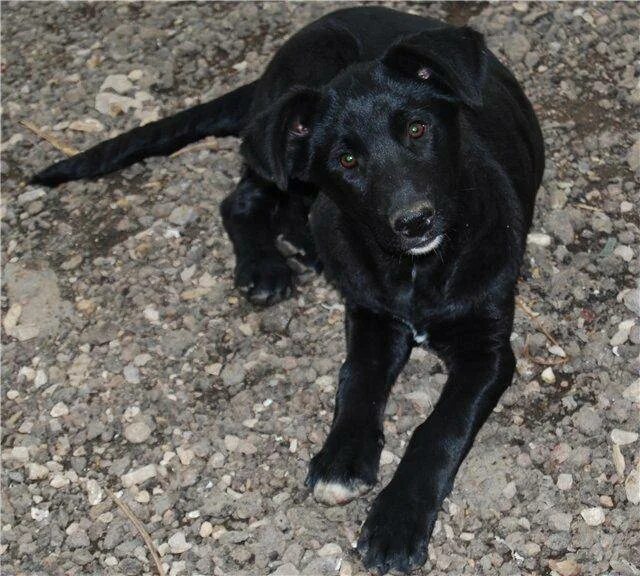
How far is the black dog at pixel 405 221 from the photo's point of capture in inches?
151

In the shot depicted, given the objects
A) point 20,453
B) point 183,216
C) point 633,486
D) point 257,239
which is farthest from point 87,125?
point 633,486

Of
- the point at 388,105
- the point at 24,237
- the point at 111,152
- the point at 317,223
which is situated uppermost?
the point at 388,105

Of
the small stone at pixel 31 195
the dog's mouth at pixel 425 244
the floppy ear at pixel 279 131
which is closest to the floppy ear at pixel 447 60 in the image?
the floppy ear at pixel 279 131

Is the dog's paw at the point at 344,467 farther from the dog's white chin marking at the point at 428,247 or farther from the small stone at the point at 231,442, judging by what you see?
the dog's white chin marking at the point at 428,247

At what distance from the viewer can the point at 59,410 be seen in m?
4.65

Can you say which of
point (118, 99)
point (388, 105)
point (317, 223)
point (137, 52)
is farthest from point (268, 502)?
point (137, 52)

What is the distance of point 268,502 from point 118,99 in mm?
2941

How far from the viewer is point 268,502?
165 inches

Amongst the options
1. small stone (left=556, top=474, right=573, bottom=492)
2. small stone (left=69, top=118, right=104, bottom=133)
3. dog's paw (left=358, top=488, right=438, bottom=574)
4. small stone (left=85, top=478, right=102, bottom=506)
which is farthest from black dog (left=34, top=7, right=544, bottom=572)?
small stone (left=69, top=118, right=104, bottom=133)

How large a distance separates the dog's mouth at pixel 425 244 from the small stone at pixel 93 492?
5.36 ft

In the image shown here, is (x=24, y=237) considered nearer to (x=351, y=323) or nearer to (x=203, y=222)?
(x=203, y=222)

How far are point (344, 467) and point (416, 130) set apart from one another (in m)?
1.33

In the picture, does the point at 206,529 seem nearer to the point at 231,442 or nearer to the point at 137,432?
the point at 231,442

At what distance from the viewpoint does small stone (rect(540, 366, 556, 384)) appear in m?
4.43
